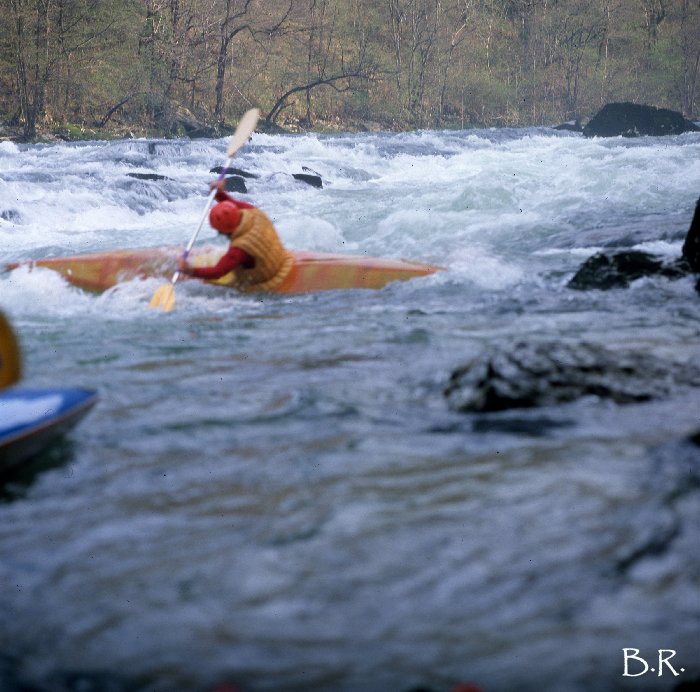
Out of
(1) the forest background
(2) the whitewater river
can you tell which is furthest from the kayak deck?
(1) the forest background

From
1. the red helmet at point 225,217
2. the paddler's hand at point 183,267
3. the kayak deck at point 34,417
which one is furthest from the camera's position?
the paddler's hand at point 183,267

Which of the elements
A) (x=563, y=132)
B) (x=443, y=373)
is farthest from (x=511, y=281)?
(x=563, y=132)

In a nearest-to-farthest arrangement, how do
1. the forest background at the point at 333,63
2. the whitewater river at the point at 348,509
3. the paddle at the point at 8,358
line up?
the whitewater river at the point at 348,509 → the paddle at the point at 8,358 → the forest background at the point at 333,63

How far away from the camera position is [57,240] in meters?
8.65

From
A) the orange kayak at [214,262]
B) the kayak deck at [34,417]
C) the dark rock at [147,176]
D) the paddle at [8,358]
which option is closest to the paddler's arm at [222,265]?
the orange kayak at [214,262]

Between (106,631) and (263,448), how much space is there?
91 cm

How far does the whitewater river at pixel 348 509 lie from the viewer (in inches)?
54.4

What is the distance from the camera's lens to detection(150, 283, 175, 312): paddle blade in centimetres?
475

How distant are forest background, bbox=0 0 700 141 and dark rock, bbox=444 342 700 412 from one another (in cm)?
1726

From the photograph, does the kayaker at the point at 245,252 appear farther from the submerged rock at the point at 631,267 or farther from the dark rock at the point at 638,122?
the dark rock at the point at 638,122

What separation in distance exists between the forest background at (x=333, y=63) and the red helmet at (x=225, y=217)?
14.8 meters

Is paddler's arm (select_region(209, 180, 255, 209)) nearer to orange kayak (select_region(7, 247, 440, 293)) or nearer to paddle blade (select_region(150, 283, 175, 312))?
orange kayak (select_region(7, 247, 440, 293))

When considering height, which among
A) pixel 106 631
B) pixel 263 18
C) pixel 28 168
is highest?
pixel 263 18

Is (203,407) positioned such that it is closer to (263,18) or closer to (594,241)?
(594,241)
